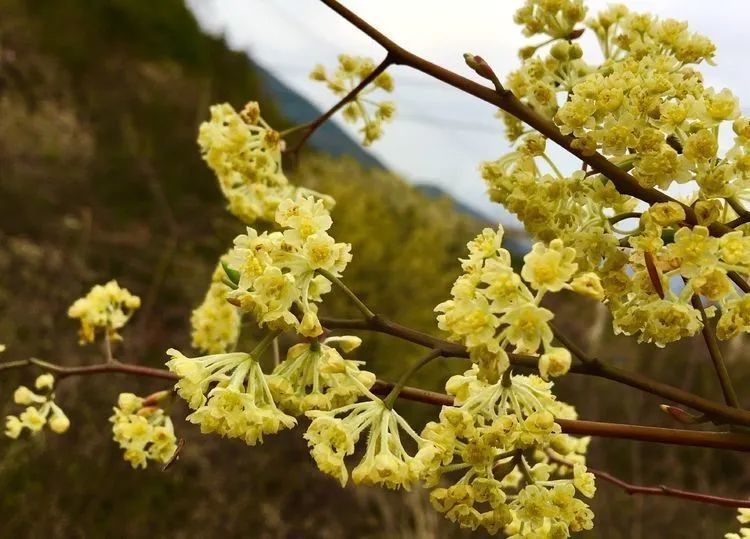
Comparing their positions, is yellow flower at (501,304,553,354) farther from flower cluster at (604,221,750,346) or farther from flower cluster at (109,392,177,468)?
flower cluster at (109,392,177,468)

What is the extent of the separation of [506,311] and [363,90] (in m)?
0.72

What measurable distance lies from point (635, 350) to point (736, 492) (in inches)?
43.6

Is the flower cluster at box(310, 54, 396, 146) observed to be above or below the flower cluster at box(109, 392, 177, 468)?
above

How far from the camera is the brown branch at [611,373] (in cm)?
60

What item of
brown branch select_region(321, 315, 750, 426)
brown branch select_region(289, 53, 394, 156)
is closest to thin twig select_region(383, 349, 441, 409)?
brown branch select_region(321, 315, 750, 426)

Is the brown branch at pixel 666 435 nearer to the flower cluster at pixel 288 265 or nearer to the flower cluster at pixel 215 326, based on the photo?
the flower cluster at pixel 288 265

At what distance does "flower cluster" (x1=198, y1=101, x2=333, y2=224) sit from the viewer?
1.12 m

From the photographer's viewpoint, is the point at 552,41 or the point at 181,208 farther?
the point at 181,208

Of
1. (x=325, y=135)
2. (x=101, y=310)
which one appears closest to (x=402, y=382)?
(x=101, y=310)

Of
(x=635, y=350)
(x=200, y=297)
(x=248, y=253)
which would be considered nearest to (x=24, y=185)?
(x=200, y=297)

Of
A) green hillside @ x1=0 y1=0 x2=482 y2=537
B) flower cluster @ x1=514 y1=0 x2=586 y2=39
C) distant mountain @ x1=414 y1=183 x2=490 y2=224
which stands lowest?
green hillside @ x1=0 y1=0 x2=482 y2=537

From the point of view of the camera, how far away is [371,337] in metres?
4.09

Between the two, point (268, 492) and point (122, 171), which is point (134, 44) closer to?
point (122, 171)

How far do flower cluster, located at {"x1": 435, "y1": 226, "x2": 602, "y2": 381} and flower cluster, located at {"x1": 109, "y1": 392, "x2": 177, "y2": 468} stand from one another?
582 mm
